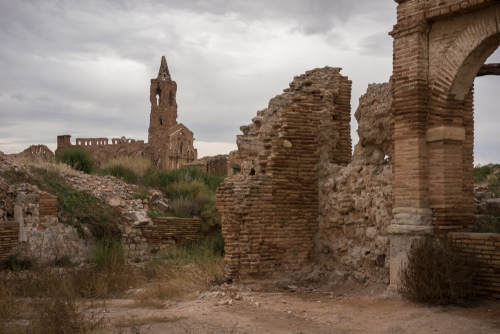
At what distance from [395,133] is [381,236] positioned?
1.64 metres

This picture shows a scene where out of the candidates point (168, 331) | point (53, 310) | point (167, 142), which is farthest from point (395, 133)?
point (167, 142)

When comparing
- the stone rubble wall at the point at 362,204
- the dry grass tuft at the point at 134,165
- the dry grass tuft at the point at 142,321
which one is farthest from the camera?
the dry grass tuft at the point at 134,165

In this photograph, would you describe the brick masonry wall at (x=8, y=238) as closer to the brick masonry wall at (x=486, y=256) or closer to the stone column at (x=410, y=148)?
the stone column at (x=410, y=148)

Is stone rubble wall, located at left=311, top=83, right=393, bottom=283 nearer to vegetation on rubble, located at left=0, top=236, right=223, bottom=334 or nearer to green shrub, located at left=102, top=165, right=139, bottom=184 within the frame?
vegetation on rubble, located at left=0, top=236, right=223, bottom=334

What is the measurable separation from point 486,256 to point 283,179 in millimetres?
3769

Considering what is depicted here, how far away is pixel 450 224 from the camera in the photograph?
25.4 ft

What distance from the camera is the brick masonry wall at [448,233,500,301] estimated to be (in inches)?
279

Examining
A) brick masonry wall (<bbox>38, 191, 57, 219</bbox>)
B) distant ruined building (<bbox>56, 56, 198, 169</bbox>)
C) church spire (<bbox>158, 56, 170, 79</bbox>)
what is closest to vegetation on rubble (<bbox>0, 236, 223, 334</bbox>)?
brick masonry wall (<bbox>38, 191, 57, 219</bbox>)

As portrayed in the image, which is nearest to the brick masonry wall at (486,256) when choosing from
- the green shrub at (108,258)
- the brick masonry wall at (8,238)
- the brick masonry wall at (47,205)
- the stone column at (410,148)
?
the stone column at (410,148)

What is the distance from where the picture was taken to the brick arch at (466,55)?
7.36 meters

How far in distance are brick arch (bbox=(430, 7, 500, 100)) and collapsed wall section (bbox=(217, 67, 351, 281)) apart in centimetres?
273

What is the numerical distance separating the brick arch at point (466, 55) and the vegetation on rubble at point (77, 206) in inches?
384

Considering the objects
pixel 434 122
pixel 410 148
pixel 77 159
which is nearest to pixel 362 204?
pixel 410 148

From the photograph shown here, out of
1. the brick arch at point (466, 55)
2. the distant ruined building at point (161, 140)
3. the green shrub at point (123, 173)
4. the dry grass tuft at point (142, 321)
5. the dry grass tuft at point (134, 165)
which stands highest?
the distant ruined building at point (161, 140)
